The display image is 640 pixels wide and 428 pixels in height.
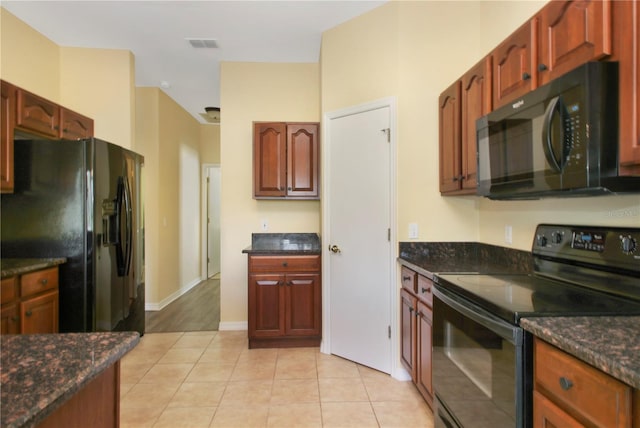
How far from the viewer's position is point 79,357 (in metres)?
0.76

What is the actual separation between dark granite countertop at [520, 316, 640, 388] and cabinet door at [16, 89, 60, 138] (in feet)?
11.3

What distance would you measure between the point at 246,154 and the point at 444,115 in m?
2.16

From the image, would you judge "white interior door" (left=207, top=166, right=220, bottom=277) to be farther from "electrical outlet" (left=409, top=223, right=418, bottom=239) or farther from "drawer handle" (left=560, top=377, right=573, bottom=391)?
"drawer handle" (left=560, top=377, right=573, bottom=391)

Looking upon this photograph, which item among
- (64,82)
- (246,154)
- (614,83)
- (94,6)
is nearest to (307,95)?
(246,154)

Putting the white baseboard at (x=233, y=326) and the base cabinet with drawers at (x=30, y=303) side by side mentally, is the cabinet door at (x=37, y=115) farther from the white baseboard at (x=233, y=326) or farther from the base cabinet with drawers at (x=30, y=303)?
the white baseboard at (x=233, y=326)

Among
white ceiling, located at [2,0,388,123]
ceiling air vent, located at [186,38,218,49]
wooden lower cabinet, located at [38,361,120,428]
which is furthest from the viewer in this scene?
ceiling air vent, located at [186,38,218,49]

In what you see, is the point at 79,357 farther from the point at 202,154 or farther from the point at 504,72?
the point at 202,154

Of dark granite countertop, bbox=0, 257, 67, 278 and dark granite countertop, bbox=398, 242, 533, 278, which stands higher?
dark granite countertop, bbox=398, 242, 533, 278

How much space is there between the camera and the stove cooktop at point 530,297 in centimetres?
110

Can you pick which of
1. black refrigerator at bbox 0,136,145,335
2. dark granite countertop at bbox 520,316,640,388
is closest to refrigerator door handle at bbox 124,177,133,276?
black refrigerator at bbox 0,136,145,335

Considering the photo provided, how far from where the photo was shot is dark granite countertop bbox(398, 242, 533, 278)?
6.29 ft

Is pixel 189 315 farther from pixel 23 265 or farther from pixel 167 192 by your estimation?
pixel 23 265

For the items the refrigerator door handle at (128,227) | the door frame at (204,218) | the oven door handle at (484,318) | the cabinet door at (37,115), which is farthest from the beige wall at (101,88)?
the oven door handle at (484,318)

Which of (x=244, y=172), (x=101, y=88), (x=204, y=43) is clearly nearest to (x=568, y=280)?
(x=244, y=172)
